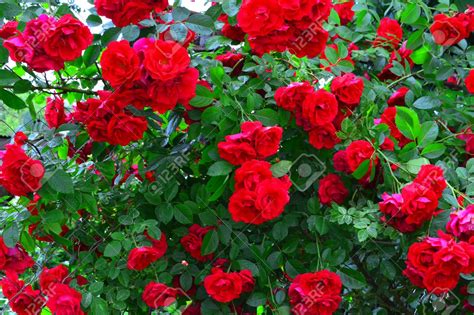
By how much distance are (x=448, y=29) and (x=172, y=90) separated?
0.81m

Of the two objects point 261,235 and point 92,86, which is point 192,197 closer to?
point 261,235

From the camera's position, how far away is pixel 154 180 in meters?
1.83

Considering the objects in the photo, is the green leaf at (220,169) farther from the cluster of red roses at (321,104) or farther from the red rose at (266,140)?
the cluster of red roses at (321,104)

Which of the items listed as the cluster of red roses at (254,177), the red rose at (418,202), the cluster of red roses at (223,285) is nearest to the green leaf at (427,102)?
the red rose at (418,202)

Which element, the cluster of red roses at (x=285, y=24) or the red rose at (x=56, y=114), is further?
the red rose at (x=56, y=114)

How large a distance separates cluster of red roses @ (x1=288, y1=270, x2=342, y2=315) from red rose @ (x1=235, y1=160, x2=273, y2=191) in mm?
274

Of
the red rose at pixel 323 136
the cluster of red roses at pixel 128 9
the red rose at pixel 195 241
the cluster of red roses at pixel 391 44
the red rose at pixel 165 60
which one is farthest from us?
the cluster of red roses at pixel 391 44

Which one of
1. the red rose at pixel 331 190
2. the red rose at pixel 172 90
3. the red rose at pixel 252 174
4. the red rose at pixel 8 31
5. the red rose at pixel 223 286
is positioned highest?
the red rose at pixel 8 31

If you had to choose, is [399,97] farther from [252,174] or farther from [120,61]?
[120,61]

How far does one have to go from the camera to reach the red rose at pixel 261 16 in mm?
1479

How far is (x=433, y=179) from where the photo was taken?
147 centimetres

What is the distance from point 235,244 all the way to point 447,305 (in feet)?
1.89

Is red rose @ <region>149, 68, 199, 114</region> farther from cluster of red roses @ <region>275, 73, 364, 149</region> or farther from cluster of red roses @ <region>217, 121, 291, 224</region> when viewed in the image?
cluster of red roses @ <region>275, 73, 364, 149</region>

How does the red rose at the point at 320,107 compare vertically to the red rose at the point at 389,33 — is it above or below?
above
